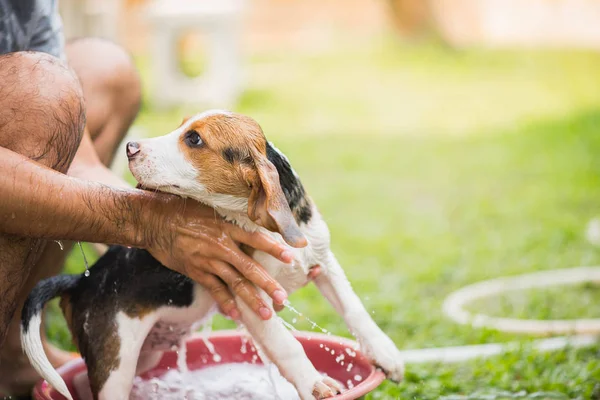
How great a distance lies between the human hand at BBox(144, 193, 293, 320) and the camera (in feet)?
7.79

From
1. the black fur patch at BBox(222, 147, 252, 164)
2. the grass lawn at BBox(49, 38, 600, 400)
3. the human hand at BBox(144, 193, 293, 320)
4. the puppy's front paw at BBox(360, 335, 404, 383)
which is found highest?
the black fur patch at BBox(222, 147, 252, 164)

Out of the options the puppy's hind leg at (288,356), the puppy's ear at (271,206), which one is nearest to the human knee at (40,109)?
the puppy's ear at (271,206)

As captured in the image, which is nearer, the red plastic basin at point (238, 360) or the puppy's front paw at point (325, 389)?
the puppy's front paw at point (325, 389)

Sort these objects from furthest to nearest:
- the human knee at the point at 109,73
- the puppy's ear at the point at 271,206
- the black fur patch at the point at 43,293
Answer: the human knee at the point at 109,73, the black fur patch at the point at 43,293, the puppy's ear at the point at 271,206

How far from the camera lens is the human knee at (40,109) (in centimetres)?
235

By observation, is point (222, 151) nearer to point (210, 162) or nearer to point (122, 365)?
point (210, 162)

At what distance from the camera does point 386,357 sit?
258 centimetres

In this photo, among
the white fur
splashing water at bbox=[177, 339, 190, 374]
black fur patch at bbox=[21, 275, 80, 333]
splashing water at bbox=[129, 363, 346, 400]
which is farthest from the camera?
splashing water at bbox=[177, 339, 190, 374]

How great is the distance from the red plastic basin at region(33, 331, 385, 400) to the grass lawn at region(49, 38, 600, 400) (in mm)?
313

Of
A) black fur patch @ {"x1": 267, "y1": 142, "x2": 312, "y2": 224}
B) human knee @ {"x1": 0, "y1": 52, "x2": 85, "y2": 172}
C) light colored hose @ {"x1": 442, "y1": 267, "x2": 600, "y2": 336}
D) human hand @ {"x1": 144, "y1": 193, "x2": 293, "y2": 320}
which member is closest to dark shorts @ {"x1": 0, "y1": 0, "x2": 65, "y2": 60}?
human knee @ {"x1": 0, "y1": 52, "x2": 85, "y2": 172}

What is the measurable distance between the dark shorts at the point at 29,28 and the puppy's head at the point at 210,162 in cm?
78

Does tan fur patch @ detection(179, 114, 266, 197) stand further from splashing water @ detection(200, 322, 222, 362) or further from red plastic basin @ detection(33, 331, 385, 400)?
splashing water @ detection(200, 322, 222, 362)

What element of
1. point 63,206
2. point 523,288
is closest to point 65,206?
point 63,206

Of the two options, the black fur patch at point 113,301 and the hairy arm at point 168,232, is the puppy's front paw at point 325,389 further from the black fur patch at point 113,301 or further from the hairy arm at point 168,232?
the black fur patch at point 113,301
